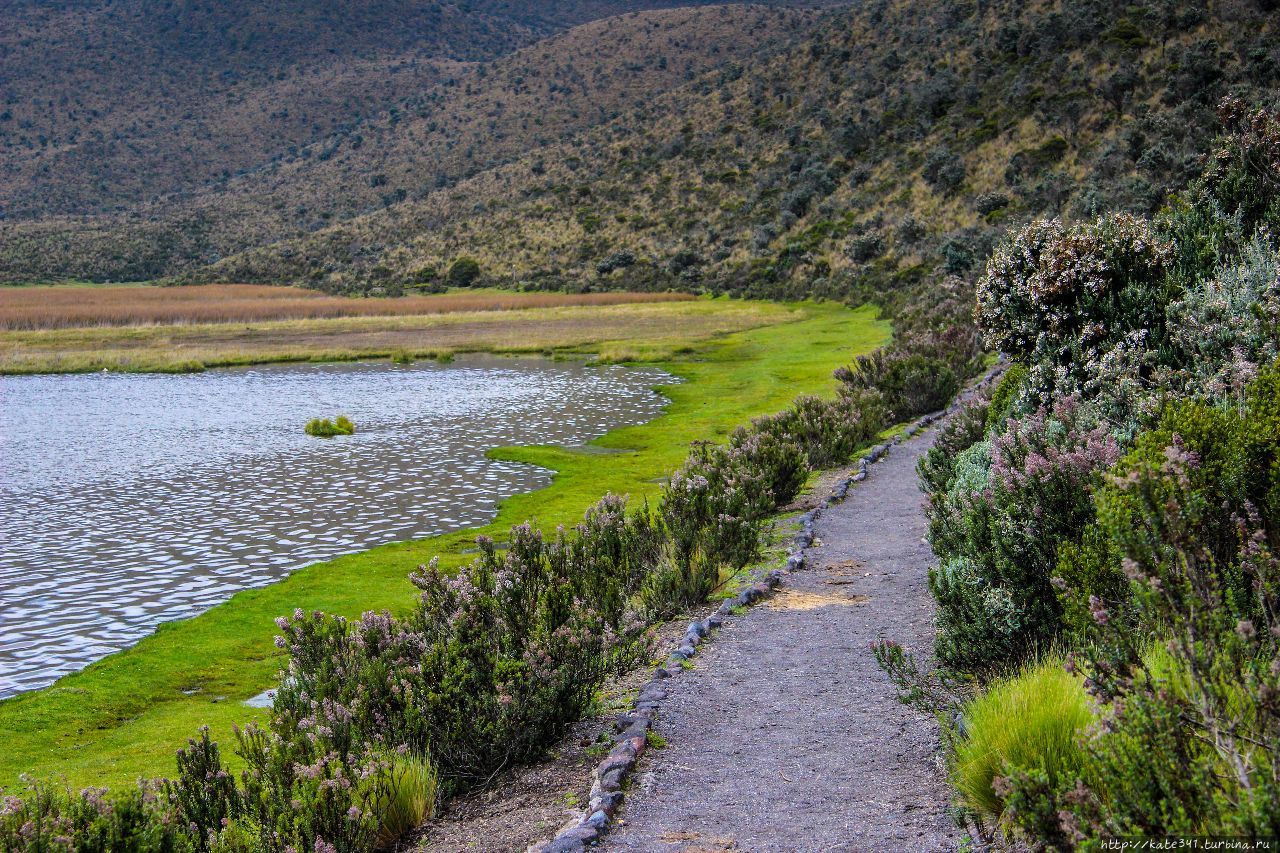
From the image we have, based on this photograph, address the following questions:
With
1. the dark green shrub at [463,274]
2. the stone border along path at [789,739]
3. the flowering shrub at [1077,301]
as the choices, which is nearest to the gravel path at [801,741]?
the stone border along path at [789,739]

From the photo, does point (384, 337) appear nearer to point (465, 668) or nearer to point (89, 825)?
point (465, 668)

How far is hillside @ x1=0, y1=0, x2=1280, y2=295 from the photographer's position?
5831 centimetres

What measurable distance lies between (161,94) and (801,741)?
19021 cm

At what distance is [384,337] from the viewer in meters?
55.6

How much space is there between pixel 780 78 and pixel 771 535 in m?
95.0

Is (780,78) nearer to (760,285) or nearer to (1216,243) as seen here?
(760,285)

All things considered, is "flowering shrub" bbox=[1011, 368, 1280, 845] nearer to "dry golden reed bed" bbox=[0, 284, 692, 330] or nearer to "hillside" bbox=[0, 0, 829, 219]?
"dry golden reed bed" bbox=[0, 284, 692, 330]

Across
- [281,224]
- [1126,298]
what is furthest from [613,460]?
[281,224]

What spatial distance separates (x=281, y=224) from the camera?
12581 cm

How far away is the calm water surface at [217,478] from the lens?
45.4 ft

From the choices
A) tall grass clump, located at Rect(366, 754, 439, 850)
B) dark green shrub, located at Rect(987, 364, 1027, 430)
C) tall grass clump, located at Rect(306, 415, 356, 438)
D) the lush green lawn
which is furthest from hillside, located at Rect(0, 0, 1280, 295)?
tall grass clump, located at Rect(366, 754, 439, 850)

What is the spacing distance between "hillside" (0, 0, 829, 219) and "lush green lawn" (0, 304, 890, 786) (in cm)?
14250

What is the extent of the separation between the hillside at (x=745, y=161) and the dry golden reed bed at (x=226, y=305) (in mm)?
8373

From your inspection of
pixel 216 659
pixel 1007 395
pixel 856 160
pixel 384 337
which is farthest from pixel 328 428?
pixel 856 160
